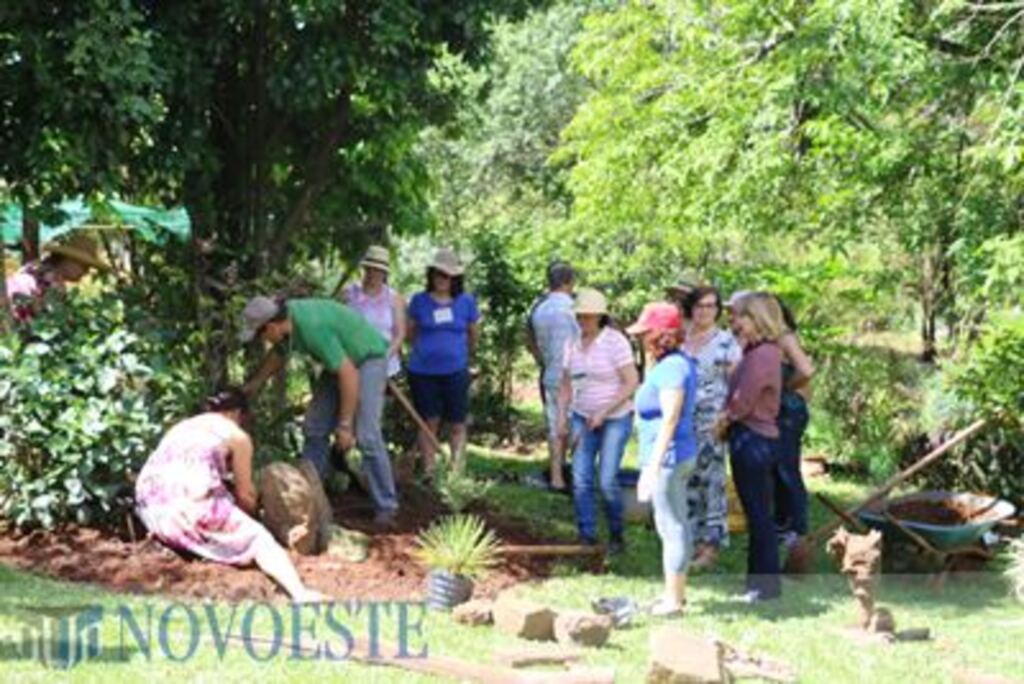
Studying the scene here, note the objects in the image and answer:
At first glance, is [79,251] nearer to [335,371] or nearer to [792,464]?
[335,371]

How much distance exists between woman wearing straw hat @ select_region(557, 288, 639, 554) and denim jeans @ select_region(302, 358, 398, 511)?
116cm

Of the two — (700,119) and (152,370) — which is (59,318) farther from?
(700,119)

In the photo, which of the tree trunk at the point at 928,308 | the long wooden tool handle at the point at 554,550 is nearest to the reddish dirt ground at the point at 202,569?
the long wooden tool handle at the point at 554,550

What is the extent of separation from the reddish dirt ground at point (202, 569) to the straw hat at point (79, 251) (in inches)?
89.1

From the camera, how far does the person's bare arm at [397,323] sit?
9.68m

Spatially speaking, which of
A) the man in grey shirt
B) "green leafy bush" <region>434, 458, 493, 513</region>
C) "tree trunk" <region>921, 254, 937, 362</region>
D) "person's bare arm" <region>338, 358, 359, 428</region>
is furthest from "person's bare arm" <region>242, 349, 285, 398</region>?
"tree trunk" <region>921, 254, 937, 362</region>

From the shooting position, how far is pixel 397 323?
9703mm

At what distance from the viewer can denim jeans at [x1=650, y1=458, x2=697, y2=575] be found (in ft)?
23.4

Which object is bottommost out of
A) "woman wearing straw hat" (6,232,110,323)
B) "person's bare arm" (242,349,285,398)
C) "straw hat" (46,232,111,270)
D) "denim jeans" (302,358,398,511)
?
"denim jeans" (302,358,398,511)

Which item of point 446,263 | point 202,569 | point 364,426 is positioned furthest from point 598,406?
point 202,569

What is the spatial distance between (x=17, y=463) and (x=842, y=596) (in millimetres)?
4672

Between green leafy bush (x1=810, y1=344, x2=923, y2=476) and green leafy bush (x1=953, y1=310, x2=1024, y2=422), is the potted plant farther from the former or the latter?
green leafy bush (x1=810, y1=344, x2=923, y2=476)

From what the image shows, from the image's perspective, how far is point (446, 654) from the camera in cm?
605

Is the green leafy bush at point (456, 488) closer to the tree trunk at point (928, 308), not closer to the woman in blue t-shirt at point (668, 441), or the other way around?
the woman in blue t-shirt at point (668, 441)
